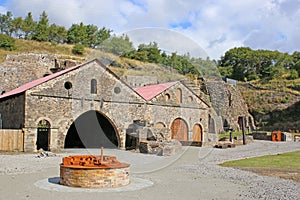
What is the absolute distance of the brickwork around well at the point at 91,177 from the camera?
9562 millimetres

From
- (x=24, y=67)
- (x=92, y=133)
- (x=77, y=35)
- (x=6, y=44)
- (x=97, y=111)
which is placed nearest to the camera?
(x=97, y=111)

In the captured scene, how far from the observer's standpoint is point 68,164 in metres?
10.2

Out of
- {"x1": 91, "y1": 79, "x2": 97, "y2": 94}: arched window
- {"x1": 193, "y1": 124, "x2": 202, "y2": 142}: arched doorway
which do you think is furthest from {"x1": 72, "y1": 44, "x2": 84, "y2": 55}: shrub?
{"x1": 91, "y1": 79, "x2": 97, "y2": 94}: arched window

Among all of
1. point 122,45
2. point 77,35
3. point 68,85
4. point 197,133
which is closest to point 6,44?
point 77,35

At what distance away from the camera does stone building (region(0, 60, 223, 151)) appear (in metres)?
23.2

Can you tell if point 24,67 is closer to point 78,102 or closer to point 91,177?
point 78,102

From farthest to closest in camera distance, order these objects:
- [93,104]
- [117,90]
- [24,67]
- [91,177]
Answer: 1. [24,67]
2. [117,90]
3. [93,104]
4. [91,177]

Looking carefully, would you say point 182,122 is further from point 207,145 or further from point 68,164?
point 68,164

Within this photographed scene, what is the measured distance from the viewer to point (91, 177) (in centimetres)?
958

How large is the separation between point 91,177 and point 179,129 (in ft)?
73.1

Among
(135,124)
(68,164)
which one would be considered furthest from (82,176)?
(135,124)

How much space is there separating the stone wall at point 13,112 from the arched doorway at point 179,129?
13.3 metres

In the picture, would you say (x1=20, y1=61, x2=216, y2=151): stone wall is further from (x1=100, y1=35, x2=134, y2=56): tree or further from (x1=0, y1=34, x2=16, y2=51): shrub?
(x1=0, y1=34, x2=16, y2=51): shrub

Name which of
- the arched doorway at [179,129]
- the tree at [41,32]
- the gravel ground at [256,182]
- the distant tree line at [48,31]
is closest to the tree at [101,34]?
the distant tree line at [48,31]
